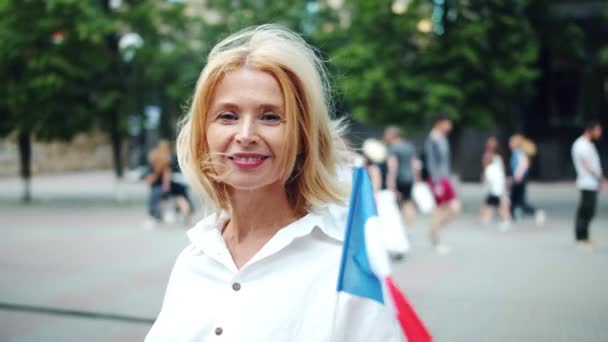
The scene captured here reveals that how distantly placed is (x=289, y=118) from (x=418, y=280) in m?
6.48

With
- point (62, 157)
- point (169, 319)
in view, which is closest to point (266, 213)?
point (169, 319)

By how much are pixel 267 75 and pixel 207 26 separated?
23.1m

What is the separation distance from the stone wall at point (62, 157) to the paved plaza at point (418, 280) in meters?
20.4

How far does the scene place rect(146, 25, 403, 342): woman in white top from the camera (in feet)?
5.05

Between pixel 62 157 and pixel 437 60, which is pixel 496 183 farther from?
pixel 62 157

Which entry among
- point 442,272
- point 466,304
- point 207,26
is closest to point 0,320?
point 466,304

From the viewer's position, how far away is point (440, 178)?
9797mm

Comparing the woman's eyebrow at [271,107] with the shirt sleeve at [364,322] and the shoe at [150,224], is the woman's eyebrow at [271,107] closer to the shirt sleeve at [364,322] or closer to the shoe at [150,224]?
the shirt sleeve at [364,322]

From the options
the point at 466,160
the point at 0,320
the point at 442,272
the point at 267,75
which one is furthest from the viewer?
the point at 466,160

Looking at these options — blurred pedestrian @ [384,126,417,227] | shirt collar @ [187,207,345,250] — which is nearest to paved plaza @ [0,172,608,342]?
blurred pedestrian @ [384,126,417,227]

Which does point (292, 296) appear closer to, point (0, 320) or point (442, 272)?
point (0, 320)

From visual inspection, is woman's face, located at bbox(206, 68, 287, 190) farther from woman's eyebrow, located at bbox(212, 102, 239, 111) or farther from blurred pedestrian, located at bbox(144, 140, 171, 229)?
blurred pedestrian, located at bbox(144, 140, 171, 229)

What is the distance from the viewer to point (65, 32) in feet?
57.7

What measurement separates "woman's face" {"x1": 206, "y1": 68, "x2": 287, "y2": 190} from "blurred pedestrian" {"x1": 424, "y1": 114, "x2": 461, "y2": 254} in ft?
27.4
